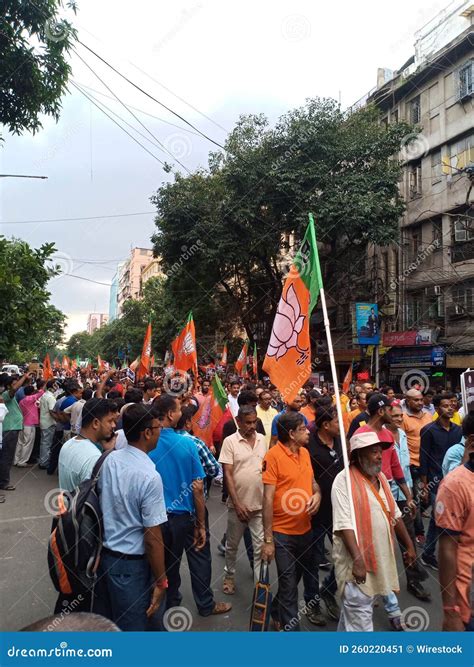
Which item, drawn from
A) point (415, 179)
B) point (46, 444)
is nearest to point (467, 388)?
point (46, 444)

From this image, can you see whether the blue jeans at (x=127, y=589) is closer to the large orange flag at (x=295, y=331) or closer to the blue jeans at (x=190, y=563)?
the blue jeans at (x=190, y=563)

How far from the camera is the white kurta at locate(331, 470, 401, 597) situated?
9.44 ft

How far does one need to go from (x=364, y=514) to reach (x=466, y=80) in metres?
22.6

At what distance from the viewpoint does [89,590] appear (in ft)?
8.84

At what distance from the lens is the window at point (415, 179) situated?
23.1m

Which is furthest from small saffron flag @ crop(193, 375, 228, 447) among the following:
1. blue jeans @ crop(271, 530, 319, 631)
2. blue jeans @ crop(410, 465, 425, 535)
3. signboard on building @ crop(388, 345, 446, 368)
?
signboard on building @ crop(388, 345, 446, 368)

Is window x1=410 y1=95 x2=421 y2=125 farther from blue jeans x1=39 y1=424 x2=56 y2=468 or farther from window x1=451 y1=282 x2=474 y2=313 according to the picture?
blue jeans x1=39 y1=424 x2=56 y2=468

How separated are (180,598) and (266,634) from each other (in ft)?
5.28

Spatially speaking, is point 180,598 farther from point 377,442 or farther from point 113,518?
point 377,442

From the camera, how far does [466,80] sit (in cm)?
2027

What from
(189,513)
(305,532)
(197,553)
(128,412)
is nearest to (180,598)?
(197,553)

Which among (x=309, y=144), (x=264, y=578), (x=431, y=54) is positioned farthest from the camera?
(x=431, y=54)

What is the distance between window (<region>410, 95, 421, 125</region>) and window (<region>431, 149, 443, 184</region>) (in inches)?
88.8

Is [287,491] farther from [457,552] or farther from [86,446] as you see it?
[86,446]
